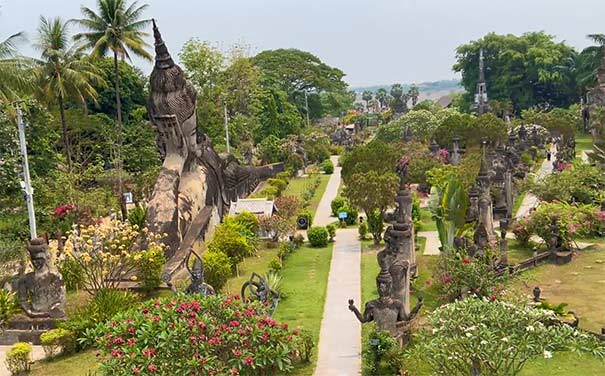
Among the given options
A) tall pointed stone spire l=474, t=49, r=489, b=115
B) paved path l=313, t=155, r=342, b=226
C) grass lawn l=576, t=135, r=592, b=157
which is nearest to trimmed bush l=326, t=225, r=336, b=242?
paved path l=313, t=155, r=342, b=226

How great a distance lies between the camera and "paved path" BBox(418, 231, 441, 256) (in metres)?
26.6

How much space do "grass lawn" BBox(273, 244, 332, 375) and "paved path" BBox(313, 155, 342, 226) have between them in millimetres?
6201

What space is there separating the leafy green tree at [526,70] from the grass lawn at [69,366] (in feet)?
214

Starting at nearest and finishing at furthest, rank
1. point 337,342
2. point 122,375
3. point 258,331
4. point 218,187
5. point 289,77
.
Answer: point 122,375 < point 258,331 < point 337,342 < point 218,187 < point 289,77

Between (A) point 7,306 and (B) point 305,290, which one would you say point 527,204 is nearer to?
(B) point 305,290

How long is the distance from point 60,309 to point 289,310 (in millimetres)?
6411

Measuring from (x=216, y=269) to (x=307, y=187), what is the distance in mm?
25613

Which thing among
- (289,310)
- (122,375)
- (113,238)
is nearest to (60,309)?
(113,238)

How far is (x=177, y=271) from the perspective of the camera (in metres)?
21.9

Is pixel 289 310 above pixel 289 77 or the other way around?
the other way around

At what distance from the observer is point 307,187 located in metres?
46.4

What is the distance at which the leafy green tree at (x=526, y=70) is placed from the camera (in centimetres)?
7381

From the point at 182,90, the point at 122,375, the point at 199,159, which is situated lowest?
the point at 122,375

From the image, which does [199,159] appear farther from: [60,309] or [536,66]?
[536,66]
